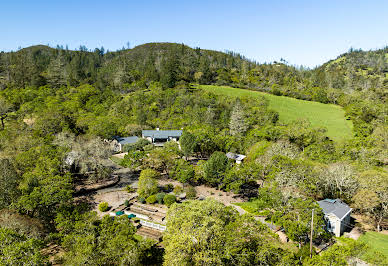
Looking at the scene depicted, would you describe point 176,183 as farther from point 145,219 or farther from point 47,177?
point 47,177

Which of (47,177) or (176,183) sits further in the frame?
(176,183)

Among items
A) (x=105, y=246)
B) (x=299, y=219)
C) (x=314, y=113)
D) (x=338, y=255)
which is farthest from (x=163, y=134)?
(x=314, y=113)

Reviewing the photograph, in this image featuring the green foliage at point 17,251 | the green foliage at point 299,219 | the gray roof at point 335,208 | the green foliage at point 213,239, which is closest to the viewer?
the green foliage at point 17,251

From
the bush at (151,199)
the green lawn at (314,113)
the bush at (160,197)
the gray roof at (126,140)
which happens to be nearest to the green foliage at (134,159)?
the bush at (151,199)

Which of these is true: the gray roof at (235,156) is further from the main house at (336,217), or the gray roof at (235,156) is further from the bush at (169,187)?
the main house at (336,217)

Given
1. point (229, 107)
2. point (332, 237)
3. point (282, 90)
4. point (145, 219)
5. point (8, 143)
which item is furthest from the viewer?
point (282, 90)

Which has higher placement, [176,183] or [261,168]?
[261,168]

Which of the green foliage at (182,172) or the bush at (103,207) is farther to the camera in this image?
the green foliage at (182,172)

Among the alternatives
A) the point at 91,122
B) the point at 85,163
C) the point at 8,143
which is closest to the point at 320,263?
the point at 85,163
